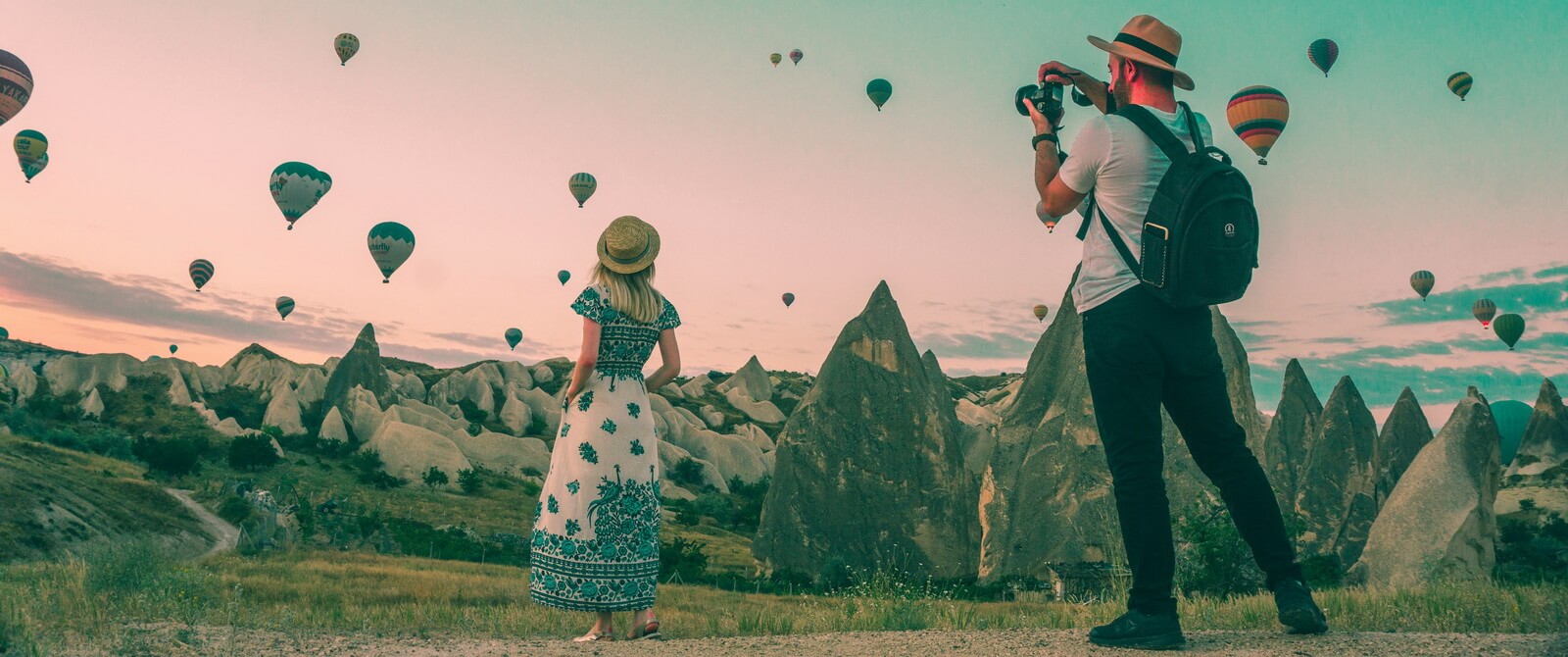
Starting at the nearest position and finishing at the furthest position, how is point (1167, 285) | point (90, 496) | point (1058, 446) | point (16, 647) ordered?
1. point (1167, 285)
2. point (16, 647)
3. point (90, 496)
4. point (1058, 446)

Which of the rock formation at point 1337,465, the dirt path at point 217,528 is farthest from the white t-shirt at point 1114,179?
the rock formation at point 1337,465

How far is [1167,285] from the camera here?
3947mm

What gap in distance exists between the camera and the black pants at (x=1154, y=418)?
162 inches

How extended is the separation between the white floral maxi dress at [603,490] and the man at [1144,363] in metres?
2.73

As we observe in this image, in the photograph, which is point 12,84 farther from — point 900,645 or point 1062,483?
point 900,645

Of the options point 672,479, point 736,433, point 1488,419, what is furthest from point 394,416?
point 1488,419

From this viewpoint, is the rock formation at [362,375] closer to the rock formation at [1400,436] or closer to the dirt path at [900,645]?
the rock formation at [1400,436]

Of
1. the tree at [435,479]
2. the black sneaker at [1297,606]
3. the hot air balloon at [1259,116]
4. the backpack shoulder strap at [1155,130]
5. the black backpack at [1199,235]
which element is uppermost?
the hot air balloon at [1259,116]

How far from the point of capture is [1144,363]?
4.10m

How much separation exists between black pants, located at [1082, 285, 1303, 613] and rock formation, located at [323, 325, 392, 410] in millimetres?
81189

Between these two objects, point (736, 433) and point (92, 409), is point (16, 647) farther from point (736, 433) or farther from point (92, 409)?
point (736, 433)

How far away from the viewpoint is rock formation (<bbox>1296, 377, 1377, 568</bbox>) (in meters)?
53.4

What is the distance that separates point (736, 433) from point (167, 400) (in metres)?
45.2

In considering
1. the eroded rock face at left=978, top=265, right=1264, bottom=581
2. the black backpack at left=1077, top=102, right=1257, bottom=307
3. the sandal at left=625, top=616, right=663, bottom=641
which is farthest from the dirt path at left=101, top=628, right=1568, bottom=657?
the eroded rock face at left=978, top=265, right=1264, bottom=581
